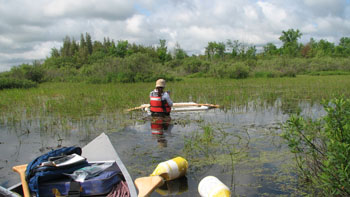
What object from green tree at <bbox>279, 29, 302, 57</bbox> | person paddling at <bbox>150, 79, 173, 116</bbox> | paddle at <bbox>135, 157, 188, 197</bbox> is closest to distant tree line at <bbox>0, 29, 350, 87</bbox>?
green tree at <bbox>279, 29, 302, 57</bbox>

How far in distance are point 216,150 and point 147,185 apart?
2.08 meters

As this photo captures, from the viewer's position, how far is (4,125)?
24.5ft

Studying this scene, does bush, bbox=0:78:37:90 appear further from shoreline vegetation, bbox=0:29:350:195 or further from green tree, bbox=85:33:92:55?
green tree, bbox=85:33:92:55

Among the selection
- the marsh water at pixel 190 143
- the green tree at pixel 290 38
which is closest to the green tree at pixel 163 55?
the green tree at pixel 290 38

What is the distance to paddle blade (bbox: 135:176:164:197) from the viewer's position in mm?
3238

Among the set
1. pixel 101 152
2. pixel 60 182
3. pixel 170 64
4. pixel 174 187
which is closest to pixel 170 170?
pixel 174 187

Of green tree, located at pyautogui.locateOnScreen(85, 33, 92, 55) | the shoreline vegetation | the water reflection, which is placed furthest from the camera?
green tree, located at pyautogui.locateOnScreen(85, 33, 92, 55)

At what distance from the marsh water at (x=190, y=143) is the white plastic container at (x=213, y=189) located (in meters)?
0.29

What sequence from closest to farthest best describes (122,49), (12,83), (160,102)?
1. (160,102)
2. (12,83)
3. (122,49)

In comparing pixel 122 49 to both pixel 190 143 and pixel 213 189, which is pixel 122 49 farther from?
pixel 213 189

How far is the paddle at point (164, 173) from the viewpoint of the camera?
342 centimetres

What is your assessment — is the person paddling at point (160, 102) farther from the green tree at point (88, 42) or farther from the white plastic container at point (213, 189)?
the green tree at point (88, 42)

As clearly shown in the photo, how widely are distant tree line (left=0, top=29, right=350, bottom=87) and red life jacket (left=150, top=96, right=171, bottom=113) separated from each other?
490 inches

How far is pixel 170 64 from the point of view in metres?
35.9
